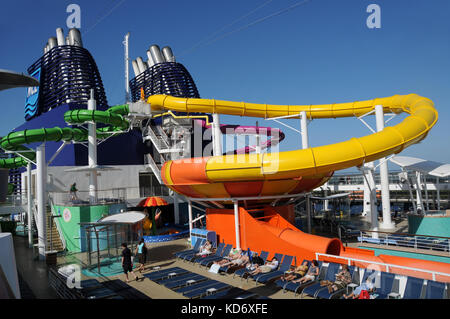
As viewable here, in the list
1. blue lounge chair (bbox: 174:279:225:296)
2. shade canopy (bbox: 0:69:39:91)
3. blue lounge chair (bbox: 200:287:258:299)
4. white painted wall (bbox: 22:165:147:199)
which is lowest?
blue lounge chair (bbox: 174:279:225:296)

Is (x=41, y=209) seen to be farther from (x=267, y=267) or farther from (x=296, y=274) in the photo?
(x=296, y=274)

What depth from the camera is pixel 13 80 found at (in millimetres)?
4758

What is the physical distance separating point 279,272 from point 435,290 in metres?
4.31

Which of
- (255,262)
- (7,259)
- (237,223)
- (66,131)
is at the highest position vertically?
(66,131)

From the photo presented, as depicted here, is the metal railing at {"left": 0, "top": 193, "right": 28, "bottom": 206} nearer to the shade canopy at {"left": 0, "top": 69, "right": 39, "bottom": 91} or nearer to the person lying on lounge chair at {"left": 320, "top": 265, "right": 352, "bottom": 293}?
the shade canopy at {"left": 0, "top": 69, "right": 39, "bottom": 91}

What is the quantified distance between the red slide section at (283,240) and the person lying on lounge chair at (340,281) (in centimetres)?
71

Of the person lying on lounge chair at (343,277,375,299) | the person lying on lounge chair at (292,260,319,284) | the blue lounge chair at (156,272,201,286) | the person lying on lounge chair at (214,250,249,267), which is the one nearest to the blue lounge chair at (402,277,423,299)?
the person lying on lounge chair at (343,277,375,299)

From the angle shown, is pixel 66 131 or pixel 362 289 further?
pixel 66 131

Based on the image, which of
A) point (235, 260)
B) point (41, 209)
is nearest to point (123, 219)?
point (41, 209)

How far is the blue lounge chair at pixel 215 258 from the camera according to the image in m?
12.6

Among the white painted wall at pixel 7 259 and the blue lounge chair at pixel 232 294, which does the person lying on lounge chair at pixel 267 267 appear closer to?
the blue lounge chair at pixel 232 294

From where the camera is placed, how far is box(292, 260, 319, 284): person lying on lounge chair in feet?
31.9

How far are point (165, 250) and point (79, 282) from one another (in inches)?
256

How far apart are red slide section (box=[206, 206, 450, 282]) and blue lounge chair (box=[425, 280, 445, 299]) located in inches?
46.9
